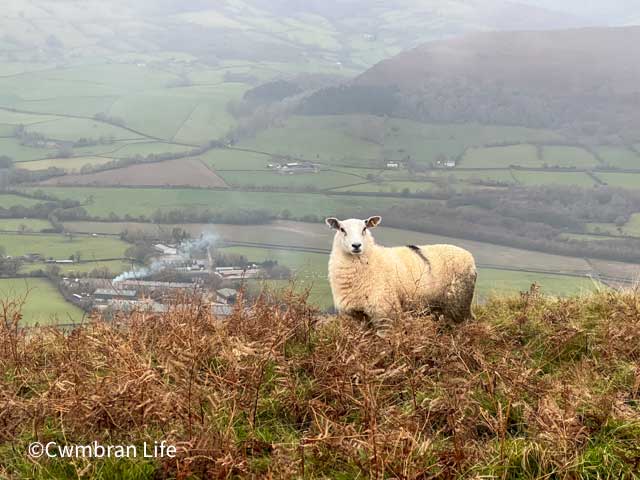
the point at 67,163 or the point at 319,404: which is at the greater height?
the point at 319,404

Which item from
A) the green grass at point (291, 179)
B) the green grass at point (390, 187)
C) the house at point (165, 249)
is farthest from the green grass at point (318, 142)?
the house at point (165, 249)

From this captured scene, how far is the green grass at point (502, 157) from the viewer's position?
184 feet

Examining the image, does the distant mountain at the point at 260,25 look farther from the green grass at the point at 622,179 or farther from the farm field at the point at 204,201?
the farm field at the point at 204,201

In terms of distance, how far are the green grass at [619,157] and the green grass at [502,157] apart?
221 inches

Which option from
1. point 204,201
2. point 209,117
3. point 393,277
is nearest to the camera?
point 393,277

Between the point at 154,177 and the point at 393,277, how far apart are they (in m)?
46.4

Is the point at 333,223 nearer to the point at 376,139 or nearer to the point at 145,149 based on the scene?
the point at 145,149

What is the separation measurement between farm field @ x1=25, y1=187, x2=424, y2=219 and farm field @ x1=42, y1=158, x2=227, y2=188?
167cm

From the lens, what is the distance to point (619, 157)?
56500 mm

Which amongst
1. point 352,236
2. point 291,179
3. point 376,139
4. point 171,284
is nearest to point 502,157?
point 376,139

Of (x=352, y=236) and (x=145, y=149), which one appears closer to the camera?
(x=352, y=236)

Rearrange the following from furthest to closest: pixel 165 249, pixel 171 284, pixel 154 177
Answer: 1. pixel 154 177
2. pixel 165 249
3. pixel 171 284

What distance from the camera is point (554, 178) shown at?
50188mm

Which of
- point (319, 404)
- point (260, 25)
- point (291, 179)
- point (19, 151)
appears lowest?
point (291, 179)
